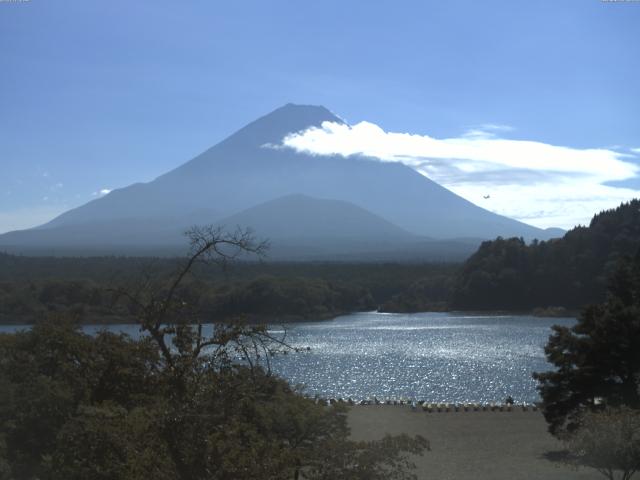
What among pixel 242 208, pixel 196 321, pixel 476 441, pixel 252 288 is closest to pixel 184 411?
pixel 196 321

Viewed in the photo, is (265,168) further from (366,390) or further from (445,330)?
(366,390)

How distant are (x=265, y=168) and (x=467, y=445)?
18571 cm

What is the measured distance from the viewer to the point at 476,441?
591 inches

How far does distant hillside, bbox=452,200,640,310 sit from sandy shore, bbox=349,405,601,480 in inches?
1216

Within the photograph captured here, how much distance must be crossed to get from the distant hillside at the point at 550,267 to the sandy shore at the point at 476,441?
30.9 m

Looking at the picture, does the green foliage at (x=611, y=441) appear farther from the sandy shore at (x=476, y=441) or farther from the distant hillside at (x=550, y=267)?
the distant hillside at (x=550, y=267)

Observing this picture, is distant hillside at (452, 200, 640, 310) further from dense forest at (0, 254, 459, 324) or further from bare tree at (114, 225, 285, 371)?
bare tree at (114, 225, 285, 371)

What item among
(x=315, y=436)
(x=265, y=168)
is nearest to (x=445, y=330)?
(x=315, y=436)

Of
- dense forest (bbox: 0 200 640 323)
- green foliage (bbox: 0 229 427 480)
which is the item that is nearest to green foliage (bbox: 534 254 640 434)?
green foliage (bbox: 0 229 427 480)

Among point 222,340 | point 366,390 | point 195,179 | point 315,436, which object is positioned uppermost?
point 195,179

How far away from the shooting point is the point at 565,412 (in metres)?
13.0

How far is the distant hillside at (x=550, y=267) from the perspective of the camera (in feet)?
156

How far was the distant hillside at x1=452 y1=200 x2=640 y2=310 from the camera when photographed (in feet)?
156

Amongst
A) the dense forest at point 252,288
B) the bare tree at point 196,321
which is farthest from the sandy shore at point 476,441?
the dense forest at point 252,288
